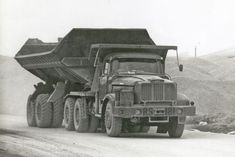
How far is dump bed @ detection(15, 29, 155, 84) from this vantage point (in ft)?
48.6

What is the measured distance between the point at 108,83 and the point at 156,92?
1298mm

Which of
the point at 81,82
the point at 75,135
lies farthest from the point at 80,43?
the point at 75,135

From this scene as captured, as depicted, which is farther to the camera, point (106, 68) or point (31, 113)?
point (31, 113)

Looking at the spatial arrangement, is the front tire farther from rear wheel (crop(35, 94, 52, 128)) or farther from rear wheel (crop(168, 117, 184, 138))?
rear wheel (crop(168, 117, 184, 138))

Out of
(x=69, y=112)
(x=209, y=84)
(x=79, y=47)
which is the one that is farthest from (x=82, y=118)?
(x=209, y=84)

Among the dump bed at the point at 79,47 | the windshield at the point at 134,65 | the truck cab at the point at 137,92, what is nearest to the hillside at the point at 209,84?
the dump bed at the point at 79,47

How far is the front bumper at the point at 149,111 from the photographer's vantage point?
1302cm

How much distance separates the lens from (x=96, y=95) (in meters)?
14.5

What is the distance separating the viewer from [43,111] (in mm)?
17594

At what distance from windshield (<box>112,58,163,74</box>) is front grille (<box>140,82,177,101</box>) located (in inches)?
36.7

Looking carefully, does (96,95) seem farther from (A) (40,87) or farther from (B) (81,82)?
(A) (40,87)

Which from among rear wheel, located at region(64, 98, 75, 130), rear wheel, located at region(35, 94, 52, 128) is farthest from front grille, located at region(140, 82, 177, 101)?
rear wheel, located at region(35, 94, 52, 128)

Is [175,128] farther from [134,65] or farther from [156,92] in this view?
[134,65]

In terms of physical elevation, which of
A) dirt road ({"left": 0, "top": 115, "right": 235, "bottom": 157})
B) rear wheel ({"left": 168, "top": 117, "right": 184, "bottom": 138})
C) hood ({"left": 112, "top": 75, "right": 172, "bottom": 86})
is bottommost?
dirt road ({"left": 0, "top": 115, "right": 235, "bottom": 157})
